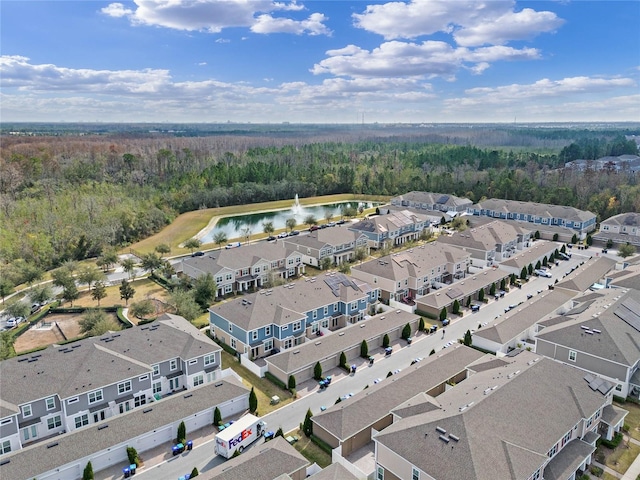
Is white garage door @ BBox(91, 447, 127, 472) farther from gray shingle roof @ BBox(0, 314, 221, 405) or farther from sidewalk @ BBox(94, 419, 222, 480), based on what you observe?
gray shingle roof @ BBox(0, 314, 221, 405)

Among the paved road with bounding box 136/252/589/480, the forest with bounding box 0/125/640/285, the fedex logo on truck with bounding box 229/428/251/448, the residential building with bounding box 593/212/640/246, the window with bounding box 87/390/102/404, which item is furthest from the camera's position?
the residential building with bounding box 593/212/640/246

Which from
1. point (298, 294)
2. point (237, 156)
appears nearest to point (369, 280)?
point (298, 294)

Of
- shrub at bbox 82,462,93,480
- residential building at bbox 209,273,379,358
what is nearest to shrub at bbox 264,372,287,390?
residential building at bbox 209,273,379,358

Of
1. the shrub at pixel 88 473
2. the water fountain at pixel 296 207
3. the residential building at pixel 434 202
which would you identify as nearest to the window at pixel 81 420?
the shrub at pixel 88 473

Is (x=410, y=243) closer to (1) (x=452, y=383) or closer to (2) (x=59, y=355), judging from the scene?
(1) (x=452, y=383)

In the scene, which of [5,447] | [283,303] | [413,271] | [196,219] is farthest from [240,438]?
[196,219]
